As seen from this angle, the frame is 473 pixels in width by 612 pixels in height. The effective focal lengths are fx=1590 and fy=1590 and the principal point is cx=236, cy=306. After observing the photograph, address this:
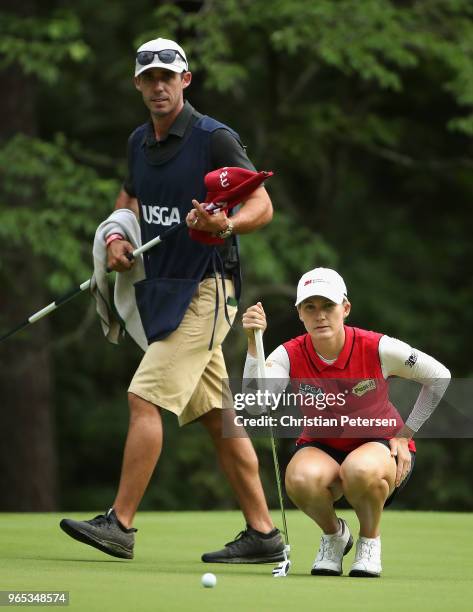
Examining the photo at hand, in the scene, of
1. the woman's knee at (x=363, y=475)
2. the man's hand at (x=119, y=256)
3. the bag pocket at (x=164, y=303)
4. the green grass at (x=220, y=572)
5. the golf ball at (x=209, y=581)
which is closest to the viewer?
the green grass at (x=220, y=572)

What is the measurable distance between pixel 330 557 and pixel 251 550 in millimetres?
598

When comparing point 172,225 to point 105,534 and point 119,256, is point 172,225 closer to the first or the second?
point 119,256

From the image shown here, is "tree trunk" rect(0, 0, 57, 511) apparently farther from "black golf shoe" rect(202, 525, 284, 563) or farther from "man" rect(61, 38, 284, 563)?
"black golf shoe" rect(202, 525, 284, 563)

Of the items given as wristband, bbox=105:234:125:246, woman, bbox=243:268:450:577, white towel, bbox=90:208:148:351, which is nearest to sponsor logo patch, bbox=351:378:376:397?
woman, bbox=243:268:450:577

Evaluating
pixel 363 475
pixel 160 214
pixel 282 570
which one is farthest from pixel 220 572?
pixel 160 214

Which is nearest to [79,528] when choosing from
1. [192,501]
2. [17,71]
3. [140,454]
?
[140,454]

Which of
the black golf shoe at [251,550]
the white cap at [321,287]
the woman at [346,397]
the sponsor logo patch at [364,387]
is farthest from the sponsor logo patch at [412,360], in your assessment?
the black golf shoe at [251,550]

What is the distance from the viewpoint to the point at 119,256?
6.71 m

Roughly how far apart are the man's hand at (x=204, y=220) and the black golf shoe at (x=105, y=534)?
3.95ft

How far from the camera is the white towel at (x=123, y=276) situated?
6.86 metres

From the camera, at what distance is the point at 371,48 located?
1458cm

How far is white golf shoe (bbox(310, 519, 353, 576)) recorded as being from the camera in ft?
19.9

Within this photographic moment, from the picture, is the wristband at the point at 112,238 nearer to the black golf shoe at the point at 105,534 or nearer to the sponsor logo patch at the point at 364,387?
the black golf shoe at the point at 105,534

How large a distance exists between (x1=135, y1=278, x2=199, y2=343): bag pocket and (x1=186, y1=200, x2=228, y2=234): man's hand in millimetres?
366
